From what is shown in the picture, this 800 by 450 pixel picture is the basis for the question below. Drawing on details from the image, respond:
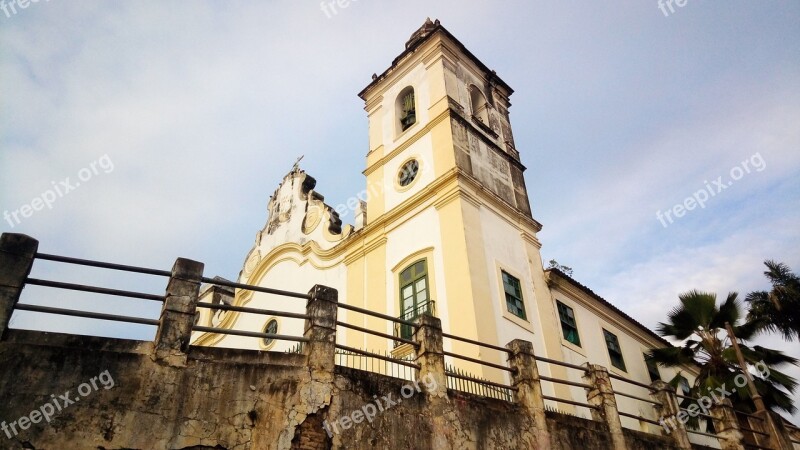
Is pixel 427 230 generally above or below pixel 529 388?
above

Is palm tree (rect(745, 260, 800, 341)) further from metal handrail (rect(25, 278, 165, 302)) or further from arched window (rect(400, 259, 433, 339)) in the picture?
metal handrail (rect(25, 278, 165, 302))

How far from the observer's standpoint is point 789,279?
824 inches

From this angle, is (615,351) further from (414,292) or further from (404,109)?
(404,109)

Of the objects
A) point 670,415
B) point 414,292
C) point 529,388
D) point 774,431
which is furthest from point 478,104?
point 774,431

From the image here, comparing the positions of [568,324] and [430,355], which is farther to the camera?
[568,324]

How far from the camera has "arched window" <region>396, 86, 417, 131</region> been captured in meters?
20.5

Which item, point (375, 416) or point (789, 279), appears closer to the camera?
point (375, 416)

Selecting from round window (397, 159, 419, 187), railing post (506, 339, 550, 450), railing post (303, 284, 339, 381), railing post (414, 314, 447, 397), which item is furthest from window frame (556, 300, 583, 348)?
railing post (303, 284, 339, 381)

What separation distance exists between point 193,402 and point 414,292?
29.8 ft

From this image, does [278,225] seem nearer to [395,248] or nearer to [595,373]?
[395,248]

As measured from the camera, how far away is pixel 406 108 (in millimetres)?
21078

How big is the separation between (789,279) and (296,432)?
2050 cm

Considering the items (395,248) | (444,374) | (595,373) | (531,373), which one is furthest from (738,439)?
(395,248)

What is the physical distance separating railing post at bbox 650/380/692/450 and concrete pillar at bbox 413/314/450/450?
245 inches
